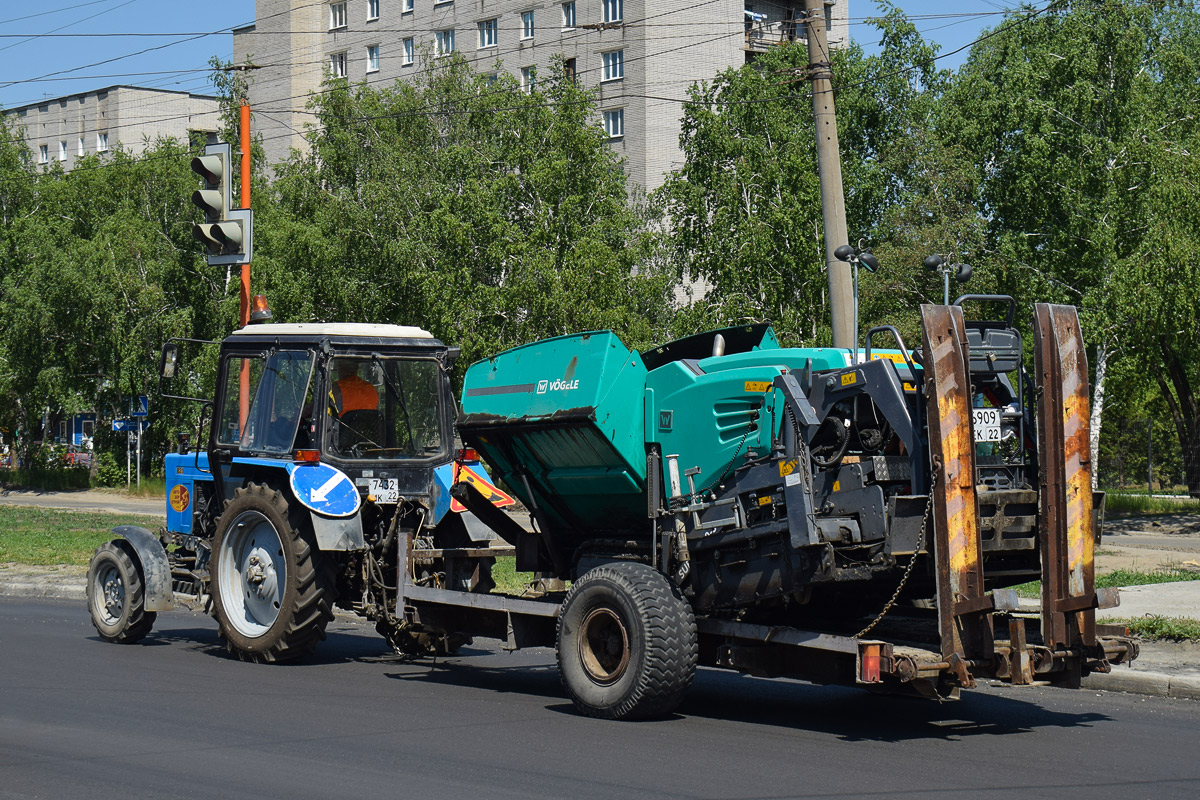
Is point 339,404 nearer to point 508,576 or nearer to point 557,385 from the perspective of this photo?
point 557,385

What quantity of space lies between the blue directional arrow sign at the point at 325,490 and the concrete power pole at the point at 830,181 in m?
5.88

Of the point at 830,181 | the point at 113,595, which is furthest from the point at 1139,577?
the point at 113,595

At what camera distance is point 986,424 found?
857 cm

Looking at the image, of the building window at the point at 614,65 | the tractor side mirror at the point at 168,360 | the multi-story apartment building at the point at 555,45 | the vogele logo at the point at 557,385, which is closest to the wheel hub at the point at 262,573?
the tractor side mirror at the point at 168,360

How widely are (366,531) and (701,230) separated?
27001mm

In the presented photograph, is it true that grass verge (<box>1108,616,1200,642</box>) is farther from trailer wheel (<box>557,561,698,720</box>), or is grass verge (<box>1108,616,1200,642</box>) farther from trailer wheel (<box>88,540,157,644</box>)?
trailer wheel (<box>88,540,157,644</box>)

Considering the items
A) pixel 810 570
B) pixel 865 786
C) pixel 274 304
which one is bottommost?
pixel 865 786

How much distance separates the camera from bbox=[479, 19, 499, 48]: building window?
203 ft

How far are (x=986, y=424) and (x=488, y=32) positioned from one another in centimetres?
5676

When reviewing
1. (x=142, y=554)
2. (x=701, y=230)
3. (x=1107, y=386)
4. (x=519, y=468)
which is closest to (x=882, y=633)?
(x=519, y=468)

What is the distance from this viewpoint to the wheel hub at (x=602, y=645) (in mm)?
9008

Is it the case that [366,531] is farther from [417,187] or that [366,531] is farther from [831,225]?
[417,187]

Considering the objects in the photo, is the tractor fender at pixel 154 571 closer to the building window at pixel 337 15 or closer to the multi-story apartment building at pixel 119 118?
the building window at pixel 337 15

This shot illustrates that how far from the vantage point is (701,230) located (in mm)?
37469
